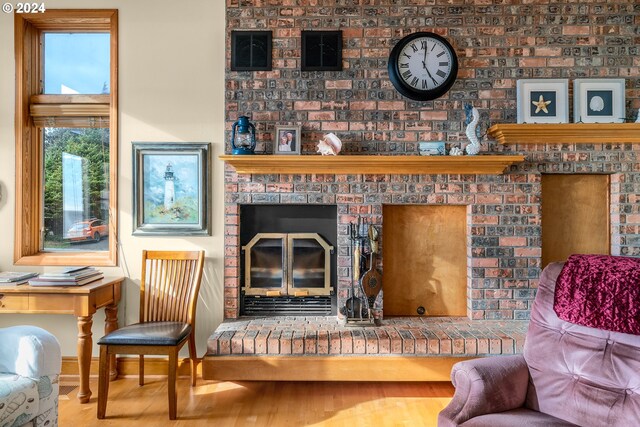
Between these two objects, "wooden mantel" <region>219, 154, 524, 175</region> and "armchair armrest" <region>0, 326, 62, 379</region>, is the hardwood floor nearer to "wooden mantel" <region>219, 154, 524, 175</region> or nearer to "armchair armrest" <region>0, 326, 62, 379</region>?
"armchair armrest" <region>0, 326, 62, 379</region>

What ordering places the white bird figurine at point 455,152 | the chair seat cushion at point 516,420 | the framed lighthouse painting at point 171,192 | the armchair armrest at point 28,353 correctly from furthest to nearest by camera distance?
1. the framed lighthouse painting at point 171,192
2. the white bird figurine at point 455,152
3. the armchair armrest at point 28,353
4. the chair seat cushion at point 516,420

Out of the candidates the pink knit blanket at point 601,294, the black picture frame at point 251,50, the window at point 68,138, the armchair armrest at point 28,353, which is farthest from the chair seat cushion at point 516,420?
the window at point 68,138

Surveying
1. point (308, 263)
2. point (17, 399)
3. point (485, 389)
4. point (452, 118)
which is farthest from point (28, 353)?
point (452, 118)

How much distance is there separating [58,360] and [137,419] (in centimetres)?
63

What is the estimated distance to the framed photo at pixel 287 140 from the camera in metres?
2.80

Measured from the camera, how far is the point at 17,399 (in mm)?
1665

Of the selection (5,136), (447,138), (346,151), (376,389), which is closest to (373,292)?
(376,389)

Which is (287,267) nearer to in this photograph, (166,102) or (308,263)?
(308,263)

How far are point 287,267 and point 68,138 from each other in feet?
6.30

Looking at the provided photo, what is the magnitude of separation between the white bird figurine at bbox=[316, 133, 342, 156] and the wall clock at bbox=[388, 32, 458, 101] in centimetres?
58

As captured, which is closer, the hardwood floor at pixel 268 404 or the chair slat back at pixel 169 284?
the hardwood floor at pixel 268 404

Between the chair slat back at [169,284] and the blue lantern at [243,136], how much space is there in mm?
757

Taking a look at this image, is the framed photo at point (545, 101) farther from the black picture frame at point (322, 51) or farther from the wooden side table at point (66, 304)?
the wooden side table at point (66, 304)

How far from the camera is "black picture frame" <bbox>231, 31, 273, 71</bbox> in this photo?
2846 mm
